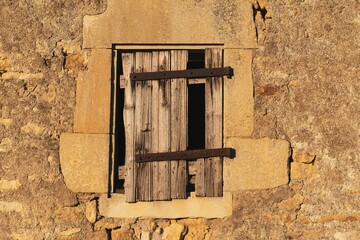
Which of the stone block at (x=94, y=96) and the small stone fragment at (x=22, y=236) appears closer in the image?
the small stone fragment at (x=22, y=236)

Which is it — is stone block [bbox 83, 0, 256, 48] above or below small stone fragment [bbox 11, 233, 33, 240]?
above

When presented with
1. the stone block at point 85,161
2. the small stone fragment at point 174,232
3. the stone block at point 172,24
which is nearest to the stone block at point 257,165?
the small stone fragment at point 174,232

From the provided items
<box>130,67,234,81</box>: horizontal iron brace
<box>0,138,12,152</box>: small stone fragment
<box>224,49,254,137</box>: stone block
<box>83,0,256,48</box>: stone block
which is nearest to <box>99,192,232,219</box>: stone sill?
<box>224,49,254,137</box>: stone block

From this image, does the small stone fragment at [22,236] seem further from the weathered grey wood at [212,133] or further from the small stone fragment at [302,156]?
the small stone fragment at [302,156]

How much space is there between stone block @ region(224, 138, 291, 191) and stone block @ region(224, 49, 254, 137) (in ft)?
0.37

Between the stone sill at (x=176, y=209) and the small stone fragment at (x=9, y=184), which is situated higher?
the small stone fragment at (x=9, y=184)

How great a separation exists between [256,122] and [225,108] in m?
0.27

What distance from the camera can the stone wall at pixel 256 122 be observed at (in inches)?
181

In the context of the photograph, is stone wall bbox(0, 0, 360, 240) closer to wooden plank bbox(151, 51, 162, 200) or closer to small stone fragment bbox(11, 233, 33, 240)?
small stone fragment bbox(11, 233, 33, 240)

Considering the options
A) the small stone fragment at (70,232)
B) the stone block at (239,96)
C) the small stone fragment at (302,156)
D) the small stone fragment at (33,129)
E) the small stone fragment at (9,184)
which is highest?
the stone block at (239,96)

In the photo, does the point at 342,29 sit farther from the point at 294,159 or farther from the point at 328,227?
the point at 328,227

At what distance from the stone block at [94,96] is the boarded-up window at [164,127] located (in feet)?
0.50

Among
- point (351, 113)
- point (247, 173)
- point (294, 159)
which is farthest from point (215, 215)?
→ point (351, 113)

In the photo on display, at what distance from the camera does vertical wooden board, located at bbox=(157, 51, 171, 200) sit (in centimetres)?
464
